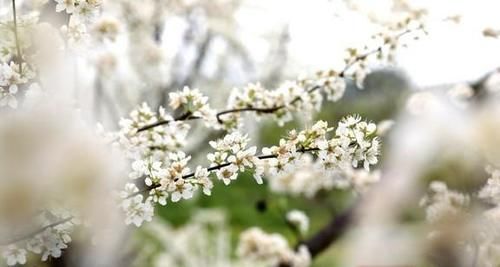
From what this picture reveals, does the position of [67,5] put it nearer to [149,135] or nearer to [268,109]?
[149,135]

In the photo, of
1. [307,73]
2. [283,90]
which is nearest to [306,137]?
[283,90]

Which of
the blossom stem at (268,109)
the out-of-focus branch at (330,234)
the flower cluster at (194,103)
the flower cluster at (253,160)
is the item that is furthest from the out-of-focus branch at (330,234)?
the flower cluster at (253,160)

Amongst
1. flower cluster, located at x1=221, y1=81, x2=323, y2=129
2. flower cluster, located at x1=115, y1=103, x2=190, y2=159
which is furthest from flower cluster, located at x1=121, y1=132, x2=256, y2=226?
flower cluster, located at x1=221, y1=81, x2=323, y2=129

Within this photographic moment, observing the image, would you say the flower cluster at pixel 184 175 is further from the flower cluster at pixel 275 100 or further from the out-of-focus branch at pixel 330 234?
the out-of-focus branch at pixel 330 234

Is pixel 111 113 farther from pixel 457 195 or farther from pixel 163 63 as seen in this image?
pixel 457 195

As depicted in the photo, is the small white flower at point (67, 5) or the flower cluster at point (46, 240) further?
the small white flower at point (67, 5)

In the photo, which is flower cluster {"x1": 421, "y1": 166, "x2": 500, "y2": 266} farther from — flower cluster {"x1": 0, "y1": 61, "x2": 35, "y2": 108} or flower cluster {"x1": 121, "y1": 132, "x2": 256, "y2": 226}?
flower cluster {"x1": 0, "y1": 61, "x2": 35, "y2": 108}
